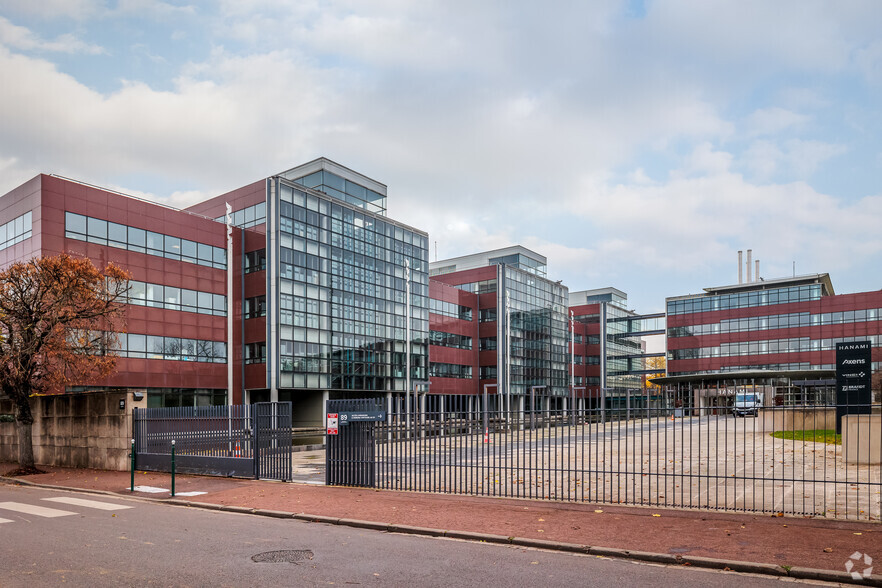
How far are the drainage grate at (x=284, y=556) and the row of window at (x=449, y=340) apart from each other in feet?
213

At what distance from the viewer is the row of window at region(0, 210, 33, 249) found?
138ft

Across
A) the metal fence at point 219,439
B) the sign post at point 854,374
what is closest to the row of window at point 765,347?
the sign post at point 854,374

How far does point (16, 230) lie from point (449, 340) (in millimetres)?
45384

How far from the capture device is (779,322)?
90.5 m

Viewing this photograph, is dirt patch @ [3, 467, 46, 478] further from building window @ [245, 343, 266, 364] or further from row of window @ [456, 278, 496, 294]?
row of window @ [456, 278, 496, 294]

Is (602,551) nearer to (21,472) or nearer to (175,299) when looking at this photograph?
(21,472)

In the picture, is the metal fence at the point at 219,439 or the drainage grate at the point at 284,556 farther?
the metal fence at the point at 219,439

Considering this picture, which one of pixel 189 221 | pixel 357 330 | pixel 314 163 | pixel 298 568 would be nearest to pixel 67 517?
pixel 298 568

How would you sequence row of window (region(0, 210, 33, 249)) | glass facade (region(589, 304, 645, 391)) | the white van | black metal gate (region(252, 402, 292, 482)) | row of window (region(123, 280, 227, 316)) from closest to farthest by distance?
1. the white van
2. black metal gate (region(252, 402, 292, 482))
3. row of window (region(0, 210, 33, 249))
4. row of window (region(123, 280, 227, 316))
5. glass facade (region(589, 304, 645, 391))

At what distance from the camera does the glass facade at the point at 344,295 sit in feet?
176

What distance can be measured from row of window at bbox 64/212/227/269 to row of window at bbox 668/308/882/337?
226 ft

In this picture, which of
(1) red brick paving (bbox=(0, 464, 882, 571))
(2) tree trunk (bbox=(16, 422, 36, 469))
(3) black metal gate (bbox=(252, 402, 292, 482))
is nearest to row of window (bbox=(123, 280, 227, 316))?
(2) tree trunk (bbox=(16, 422, 36, 469))

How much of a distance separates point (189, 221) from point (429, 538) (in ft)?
140

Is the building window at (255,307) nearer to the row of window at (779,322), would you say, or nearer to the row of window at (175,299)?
the row of window at (175,299)
